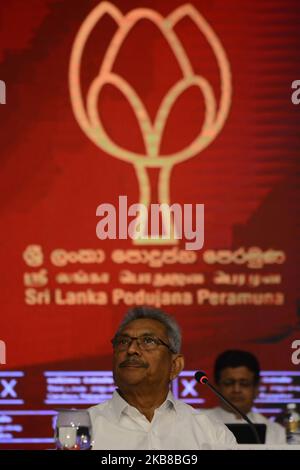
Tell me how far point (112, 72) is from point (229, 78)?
0.59 m

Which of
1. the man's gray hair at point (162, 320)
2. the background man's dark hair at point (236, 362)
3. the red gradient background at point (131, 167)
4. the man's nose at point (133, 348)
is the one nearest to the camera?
the man's nose at point (133, 348)

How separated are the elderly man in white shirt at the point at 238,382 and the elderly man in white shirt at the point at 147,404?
5.50 ft

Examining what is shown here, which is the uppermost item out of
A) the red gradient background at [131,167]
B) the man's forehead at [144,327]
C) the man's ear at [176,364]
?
the red gradient background at [131,167]

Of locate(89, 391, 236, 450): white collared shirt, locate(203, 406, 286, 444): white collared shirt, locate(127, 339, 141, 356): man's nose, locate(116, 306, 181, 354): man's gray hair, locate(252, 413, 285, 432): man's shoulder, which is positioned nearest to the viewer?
locate(89, 391, 236, 450): white collared shirt

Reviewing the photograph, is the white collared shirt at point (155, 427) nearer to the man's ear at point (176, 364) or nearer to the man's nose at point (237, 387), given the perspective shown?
the man's ear at point (176, 364)

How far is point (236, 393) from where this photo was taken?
4996mm

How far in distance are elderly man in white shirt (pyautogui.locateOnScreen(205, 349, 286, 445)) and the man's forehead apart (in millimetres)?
1696

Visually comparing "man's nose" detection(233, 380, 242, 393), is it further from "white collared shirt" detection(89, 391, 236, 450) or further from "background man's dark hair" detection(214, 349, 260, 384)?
"white collared shirt" detection(89, 391, 236, 450)

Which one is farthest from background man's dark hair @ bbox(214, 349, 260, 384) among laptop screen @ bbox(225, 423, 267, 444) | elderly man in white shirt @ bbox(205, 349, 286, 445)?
laptop screen @ bbox(225, 423, 267, 444)

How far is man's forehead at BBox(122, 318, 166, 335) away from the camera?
3289 millimetres

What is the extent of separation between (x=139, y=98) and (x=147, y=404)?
251 centimetres

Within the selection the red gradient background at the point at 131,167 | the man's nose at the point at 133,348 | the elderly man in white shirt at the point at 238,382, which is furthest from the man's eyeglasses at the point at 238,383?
the man's nose at the point at 133,348

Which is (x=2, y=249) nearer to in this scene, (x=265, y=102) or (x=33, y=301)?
(x=33, y=301)

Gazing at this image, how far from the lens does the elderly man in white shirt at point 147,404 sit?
3.16 metres
